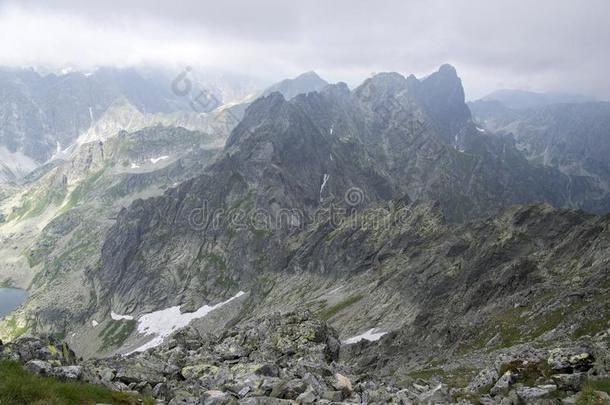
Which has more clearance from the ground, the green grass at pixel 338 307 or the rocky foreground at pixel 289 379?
the rocky foreground at pixel 289 379

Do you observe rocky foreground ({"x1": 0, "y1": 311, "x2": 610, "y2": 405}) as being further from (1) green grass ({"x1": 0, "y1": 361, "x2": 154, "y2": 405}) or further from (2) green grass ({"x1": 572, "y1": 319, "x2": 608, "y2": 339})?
(2) green grass ({"x1": 572, "y1": 319, "x2": 608, "y2": 339})

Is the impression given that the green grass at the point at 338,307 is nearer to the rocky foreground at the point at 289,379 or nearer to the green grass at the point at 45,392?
the rocky foreground at the point at 289,379

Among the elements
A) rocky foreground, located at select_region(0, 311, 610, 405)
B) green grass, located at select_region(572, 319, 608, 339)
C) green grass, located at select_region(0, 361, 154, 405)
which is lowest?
green grass, located at select_region(572, 319, 608, 339)

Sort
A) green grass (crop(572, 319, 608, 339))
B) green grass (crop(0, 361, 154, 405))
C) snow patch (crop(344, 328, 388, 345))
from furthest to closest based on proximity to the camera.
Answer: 1. snow patch (crop(344, 328, 388, 345))
2. green grass (crop(572, 319, 608, 339))
3. green grass (crop(0, 361, 154, 405))

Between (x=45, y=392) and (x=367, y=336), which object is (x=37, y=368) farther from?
(x=367, y=336)

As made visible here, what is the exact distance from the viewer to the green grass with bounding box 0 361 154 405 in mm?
18672

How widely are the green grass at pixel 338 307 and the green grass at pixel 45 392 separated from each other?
11415cm

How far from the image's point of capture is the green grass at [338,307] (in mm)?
134750

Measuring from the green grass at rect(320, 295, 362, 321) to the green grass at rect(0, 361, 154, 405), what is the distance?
4494 inches

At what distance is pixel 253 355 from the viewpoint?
41938 millimetres

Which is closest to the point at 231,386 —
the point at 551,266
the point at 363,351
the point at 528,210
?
the point at 363,351

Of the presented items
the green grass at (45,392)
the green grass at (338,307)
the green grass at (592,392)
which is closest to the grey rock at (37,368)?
the green grass at (45,392)

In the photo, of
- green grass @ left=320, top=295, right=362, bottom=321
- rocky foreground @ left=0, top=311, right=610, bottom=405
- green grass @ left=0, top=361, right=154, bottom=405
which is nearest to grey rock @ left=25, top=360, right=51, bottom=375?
rocky foreground @ left=0, top=311, right=610, bottom=405

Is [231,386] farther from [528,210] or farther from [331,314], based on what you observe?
[528,210]
